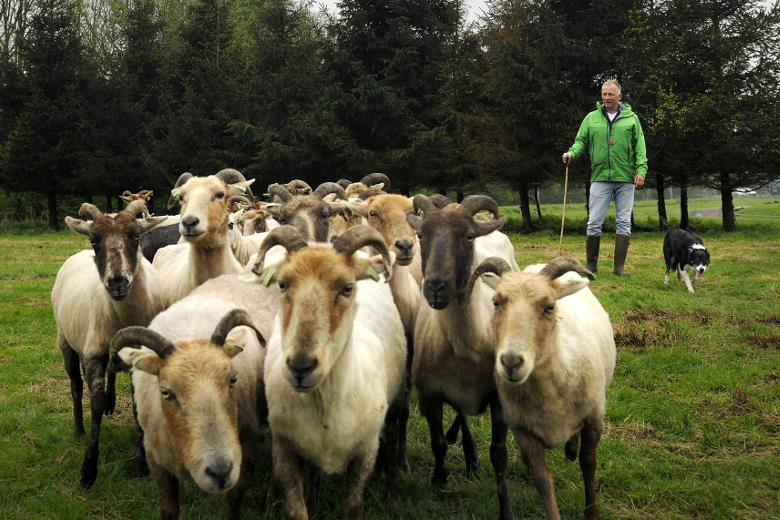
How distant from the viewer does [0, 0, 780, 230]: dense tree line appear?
1967 cm

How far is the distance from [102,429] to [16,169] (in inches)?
1071

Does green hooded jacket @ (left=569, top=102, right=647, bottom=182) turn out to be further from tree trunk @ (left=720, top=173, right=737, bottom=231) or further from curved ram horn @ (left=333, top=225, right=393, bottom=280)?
tree trunk @ (left=720, top=173, right=737, bottom=231)

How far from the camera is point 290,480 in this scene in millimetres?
3395

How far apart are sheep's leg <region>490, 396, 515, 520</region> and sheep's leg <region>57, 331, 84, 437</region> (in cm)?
380

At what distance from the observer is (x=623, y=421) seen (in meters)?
5.11

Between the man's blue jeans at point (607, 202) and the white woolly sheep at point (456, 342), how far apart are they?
647 cm

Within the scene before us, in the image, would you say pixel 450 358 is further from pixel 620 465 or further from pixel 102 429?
pixel 102 429

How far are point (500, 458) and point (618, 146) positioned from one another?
750cm

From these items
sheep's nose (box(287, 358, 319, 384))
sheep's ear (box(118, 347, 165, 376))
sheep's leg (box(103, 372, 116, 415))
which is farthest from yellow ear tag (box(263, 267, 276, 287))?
sheep's leg (box(103, 372, 116, 415))

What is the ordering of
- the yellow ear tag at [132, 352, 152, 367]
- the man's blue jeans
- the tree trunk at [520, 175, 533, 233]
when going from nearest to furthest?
the yellow ear tag at [132, 352, 152, 367] < the man's blue jeans < the tree trunk at [520, 175, 533, 233]

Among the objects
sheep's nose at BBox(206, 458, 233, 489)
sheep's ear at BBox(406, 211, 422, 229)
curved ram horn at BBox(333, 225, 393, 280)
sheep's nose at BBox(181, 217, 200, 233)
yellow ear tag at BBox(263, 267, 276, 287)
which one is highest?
sheep's nose at BBox(181, 217, 200, 233)

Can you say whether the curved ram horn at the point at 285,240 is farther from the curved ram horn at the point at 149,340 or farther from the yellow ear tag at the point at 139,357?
the yellow ear tag at the point at 139,357

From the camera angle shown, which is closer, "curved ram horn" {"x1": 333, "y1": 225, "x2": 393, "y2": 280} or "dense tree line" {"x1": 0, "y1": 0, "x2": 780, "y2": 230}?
"curved ram horn" {"x1": 333, "y1": 225, "x2": 393, "y2": 280}

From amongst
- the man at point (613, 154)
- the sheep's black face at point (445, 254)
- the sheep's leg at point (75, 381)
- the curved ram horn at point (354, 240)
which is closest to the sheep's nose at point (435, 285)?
the sheep's black face at point (445, 254)
